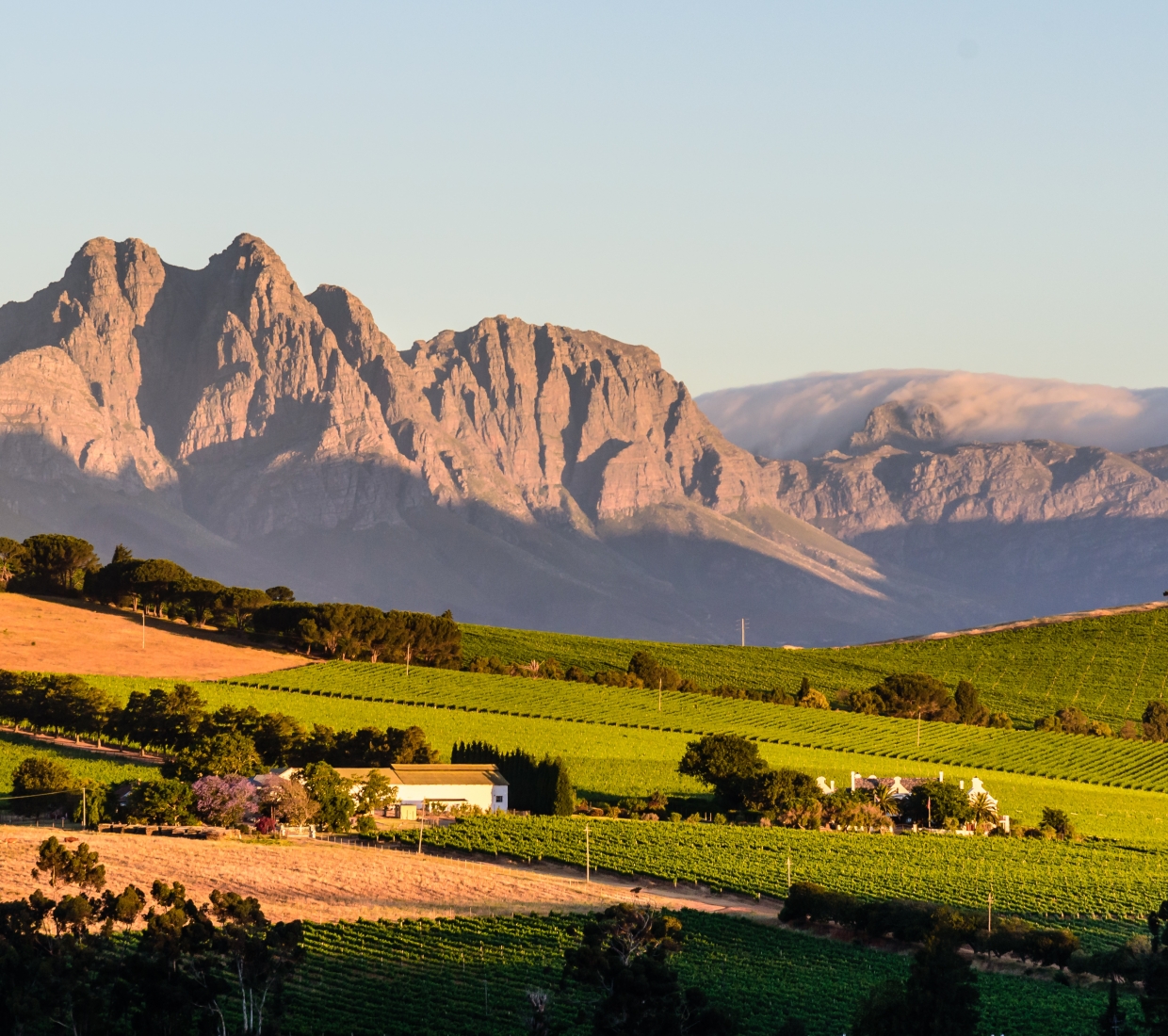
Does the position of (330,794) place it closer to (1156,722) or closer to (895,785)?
(895,785)

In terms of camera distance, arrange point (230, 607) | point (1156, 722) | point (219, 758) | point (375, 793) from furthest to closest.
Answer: point (230, 607), point (1156, 722), point (375, 793), point (219, 758)

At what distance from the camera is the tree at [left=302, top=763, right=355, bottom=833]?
8862cm

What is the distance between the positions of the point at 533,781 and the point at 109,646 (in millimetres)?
48592

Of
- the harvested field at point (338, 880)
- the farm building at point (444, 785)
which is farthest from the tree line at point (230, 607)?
the harvested field at point (338, 880)

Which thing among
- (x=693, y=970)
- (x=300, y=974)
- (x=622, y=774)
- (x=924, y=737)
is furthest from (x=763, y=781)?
(x=300, y=974)

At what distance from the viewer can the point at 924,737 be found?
Answer: 12962cm

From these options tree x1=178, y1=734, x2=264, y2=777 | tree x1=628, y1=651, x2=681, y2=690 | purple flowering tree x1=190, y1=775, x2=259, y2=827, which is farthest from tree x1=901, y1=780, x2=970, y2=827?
tree x1=628, y1=651, x2=681, y2=690

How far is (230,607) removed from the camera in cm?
14838

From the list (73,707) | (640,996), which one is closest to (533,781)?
(73,707)

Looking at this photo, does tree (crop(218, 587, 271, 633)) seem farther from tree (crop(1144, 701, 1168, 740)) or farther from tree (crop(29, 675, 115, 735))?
tree (crop(1144, 701, 1168, 740))

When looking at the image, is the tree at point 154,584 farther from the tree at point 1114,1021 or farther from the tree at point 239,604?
the tree at point 1114,1021

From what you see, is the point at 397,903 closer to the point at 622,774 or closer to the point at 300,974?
the point at 300,974

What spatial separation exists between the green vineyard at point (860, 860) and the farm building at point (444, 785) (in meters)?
6.09

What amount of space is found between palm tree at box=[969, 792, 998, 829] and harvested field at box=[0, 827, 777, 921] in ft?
101
